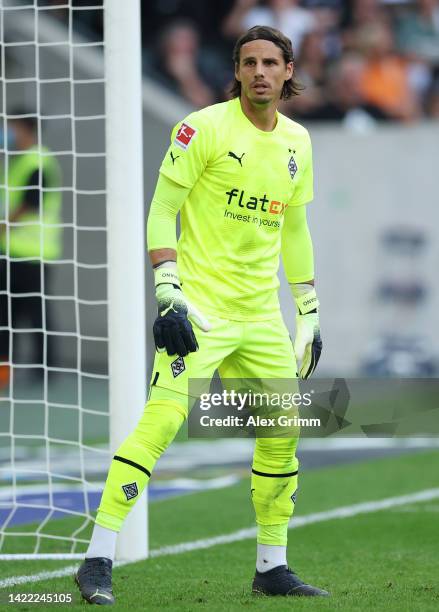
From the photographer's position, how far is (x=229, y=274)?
4.81m

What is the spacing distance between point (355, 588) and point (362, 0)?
14388 mm

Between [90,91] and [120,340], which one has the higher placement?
[90,91]

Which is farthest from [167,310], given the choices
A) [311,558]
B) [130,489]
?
[311,558]

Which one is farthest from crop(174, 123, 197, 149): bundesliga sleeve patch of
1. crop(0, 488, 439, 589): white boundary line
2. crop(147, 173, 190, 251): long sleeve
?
crop(0, 488, 439, 589): white boundary line

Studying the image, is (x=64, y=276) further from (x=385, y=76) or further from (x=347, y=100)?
(x=385, y=76)

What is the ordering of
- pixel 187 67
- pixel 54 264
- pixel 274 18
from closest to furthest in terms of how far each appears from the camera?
pixel 54 264
pixel 274 18
pixel 187 67

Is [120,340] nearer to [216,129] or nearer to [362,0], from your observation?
[216,129]

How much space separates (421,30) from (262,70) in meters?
A: 14.0

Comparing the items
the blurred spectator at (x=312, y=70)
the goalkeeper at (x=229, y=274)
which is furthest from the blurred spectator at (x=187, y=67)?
the goalkeeper at (x=229, y=274)

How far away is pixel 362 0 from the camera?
18.2 m

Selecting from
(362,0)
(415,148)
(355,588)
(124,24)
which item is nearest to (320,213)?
(415,148)

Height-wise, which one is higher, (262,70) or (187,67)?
(187,67)

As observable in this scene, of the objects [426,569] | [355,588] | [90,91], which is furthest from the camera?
[90,91]

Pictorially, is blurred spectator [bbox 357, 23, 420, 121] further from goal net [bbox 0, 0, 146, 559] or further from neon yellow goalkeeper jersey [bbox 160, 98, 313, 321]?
neon yellow goalkeeper jersey [bbox 160, 98, 313, 321]
